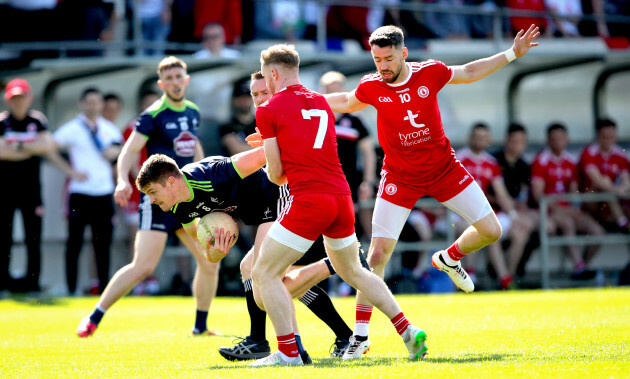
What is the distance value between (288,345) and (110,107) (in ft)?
30.0

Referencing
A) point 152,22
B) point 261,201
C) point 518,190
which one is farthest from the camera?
point 152,22

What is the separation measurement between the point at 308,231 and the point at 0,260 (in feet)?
30.1

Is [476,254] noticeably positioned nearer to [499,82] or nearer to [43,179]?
[499,82]

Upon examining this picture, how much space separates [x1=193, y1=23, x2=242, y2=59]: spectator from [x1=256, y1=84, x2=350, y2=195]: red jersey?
8983 mm

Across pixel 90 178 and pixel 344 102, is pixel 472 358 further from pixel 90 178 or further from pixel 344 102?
pixel 90 178

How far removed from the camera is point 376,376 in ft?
19.1

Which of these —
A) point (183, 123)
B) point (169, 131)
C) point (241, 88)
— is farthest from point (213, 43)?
point (169, 131)

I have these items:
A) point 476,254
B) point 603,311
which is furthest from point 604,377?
point 476,254

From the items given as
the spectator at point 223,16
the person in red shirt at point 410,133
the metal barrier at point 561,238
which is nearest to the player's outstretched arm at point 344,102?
the person in red shirt at point 410,133

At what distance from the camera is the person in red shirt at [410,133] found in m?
7.79

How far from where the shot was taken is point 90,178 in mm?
14281

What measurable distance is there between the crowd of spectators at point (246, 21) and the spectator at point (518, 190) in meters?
2.45

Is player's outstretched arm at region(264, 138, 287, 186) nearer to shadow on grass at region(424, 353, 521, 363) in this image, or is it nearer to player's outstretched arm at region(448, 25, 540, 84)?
shadow on grass at region(424, 353, 521, 363)

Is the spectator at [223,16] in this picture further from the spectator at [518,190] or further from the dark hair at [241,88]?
the spectator at [518,190]
